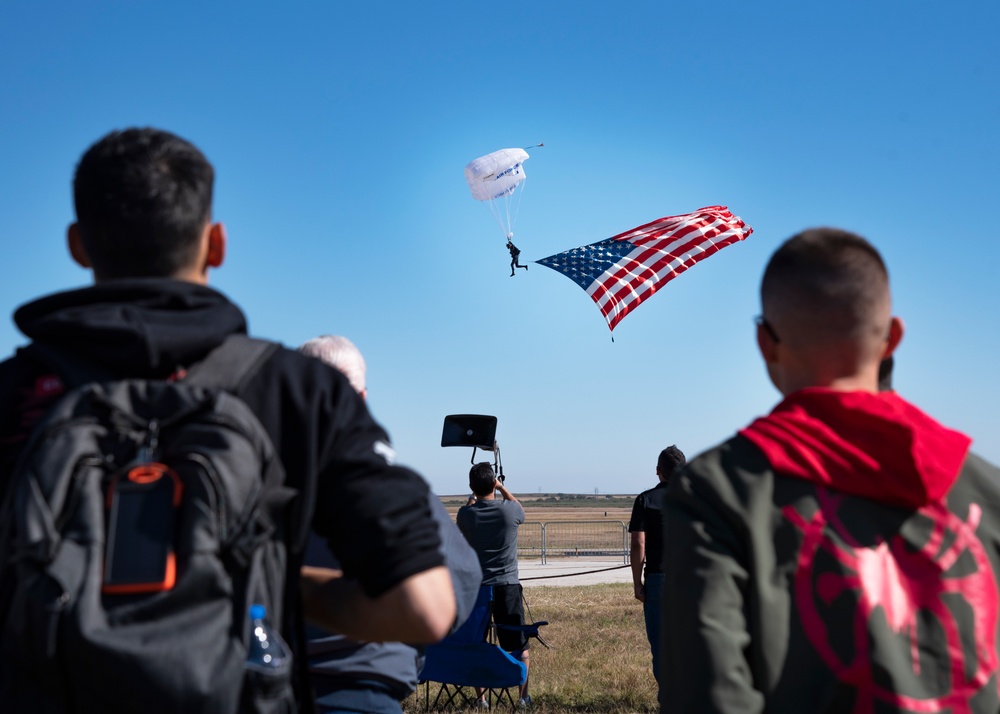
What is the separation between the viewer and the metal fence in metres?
30.8

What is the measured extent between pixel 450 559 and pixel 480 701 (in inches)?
232

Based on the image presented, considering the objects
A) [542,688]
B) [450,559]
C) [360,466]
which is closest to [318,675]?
[450,559]

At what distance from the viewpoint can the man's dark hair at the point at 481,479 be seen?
8.13m

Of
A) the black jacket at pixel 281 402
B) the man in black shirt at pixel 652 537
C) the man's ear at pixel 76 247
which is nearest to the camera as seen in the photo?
the black jacket at pixel 281 402

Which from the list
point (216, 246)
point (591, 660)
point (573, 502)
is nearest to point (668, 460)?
point (591, 660)

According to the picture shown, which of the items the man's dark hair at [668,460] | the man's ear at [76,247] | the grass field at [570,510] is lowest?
the grass field at [570,510]

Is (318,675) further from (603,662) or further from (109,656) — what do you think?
(603,662)

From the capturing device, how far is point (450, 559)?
2742 millimetres

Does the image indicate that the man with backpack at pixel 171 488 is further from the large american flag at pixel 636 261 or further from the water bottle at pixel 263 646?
the large american flag at pixel 636 261

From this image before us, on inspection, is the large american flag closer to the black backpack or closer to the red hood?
the red hood

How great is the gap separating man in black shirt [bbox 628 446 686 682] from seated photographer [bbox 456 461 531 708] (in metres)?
1.02

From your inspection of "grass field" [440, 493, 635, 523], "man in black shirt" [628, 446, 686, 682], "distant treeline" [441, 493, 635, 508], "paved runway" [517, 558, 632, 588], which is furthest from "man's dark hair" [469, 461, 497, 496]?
"distant treeline" [441, 493, 635, 508]

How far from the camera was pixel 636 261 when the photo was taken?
12.7 meters

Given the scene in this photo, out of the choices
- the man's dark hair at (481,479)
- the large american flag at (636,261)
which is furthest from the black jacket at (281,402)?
the large american flag at (636,261)
